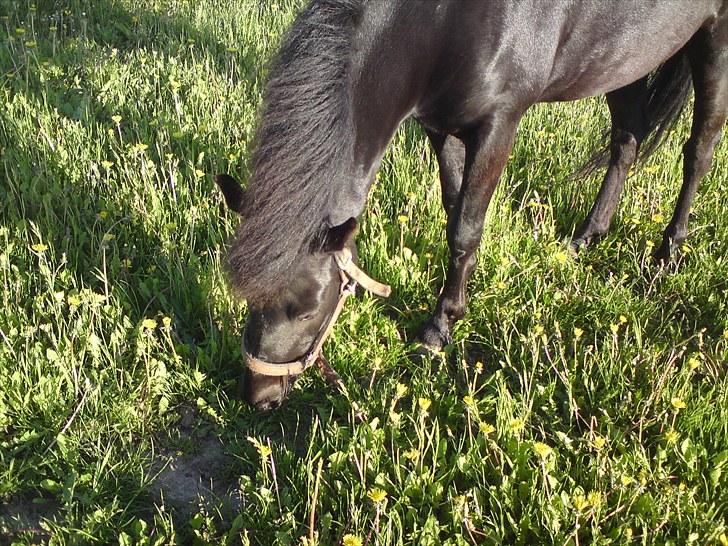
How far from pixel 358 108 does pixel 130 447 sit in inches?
54.3

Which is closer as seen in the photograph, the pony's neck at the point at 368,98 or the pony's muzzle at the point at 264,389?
the pony's neck at the point at 368,98

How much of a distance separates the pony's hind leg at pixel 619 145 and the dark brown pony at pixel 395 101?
0.38 metres

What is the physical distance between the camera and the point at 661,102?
11.5ft

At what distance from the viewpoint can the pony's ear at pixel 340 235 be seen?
1.86 meters

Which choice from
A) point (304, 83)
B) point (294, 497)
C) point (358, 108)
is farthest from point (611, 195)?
Answer: point (294, 497)

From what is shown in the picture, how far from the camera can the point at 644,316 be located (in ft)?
9.14

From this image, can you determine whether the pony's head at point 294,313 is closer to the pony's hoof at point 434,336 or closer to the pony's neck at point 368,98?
the pony's neck at point 368,98

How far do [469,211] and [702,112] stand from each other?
1508mm

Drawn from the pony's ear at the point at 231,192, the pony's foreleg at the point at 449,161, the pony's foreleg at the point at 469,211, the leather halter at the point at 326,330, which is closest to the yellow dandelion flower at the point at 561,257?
the pony's foreleg at the point at 469,211

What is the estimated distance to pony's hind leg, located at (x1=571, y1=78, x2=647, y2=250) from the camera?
11.5 feet

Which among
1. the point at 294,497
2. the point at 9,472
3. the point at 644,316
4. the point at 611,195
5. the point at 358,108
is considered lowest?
the point at 9,472

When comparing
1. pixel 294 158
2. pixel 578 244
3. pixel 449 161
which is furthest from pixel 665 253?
pixel 294 158

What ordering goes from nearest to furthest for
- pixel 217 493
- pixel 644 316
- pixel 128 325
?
1. pixel 217 493
2. pixel 128 325
3. pixel 644 316

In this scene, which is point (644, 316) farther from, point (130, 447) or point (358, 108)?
point (130, 447)
